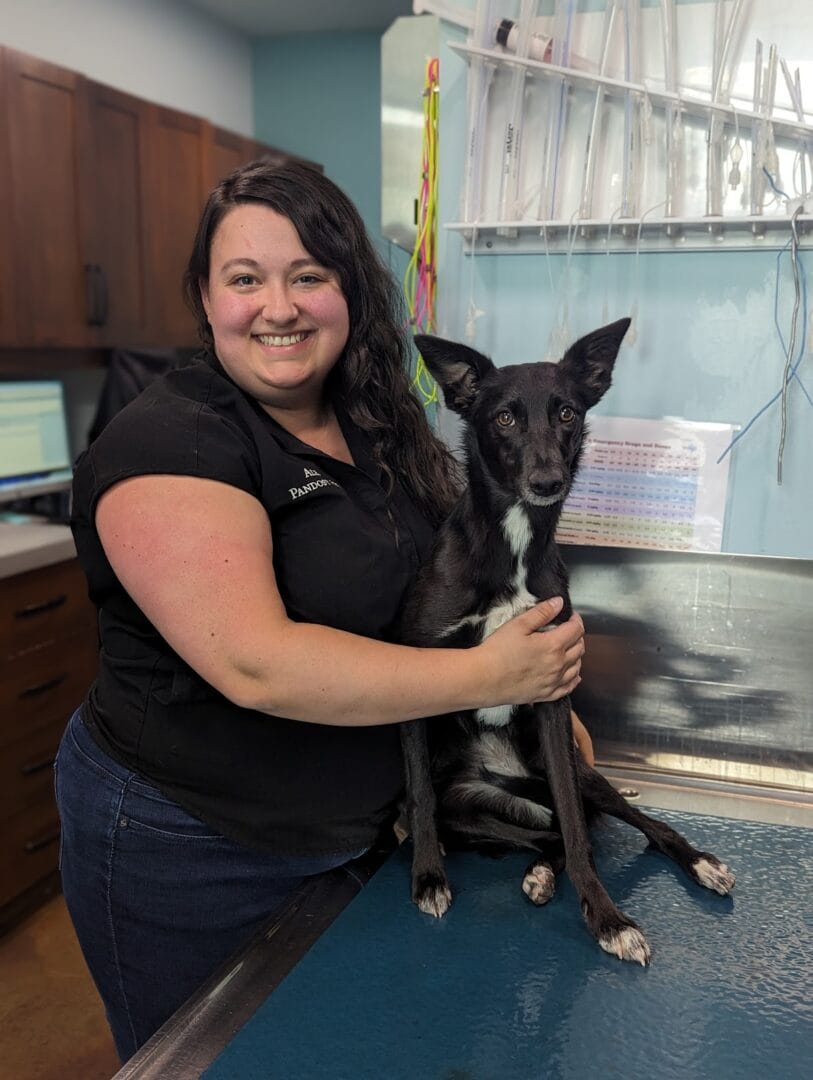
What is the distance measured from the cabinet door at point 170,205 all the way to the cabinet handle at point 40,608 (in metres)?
1.43

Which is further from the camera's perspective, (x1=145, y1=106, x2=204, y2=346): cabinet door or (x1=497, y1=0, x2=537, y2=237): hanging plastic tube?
(x1=145, y1=106, x2=204, y2=346): cabinet door

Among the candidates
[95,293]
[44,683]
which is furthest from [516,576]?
[95,293]

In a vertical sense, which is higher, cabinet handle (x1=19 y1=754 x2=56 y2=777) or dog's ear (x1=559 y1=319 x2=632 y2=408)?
dog's ear (x1=559 y1=319 x2=632 y2=408)

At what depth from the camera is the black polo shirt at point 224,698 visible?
3.38 ft

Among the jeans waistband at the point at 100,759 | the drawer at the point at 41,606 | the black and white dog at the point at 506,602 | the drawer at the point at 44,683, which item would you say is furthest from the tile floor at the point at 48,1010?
the black and white dog at the point at 506,602

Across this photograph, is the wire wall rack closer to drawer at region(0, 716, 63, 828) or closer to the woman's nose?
the woman's nose

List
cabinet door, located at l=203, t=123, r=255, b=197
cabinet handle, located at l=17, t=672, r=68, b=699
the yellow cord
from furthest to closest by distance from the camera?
cabinet door, located at l=203, t=123, r=255, b=197 < cabinet handle, located at l=17, t=672, r=68, b=699 < the yellow cord

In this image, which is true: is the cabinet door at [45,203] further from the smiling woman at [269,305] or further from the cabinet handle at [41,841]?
the smiling woman at [269,305]

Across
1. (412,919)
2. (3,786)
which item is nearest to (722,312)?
(412,919)

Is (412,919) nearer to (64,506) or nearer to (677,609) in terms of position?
(677,609)

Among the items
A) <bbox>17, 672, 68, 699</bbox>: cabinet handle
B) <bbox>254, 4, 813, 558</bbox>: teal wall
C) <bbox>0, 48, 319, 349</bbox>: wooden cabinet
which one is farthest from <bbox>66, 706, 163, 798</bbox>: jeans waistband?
<bbox>0, 48, 319, 349</bbox>: wooden cabinet

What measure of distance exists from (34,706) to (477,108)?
2.03m

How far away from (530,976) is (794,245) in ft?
3.71

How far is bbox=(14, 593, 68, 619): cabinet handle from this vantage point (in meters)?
2.55
